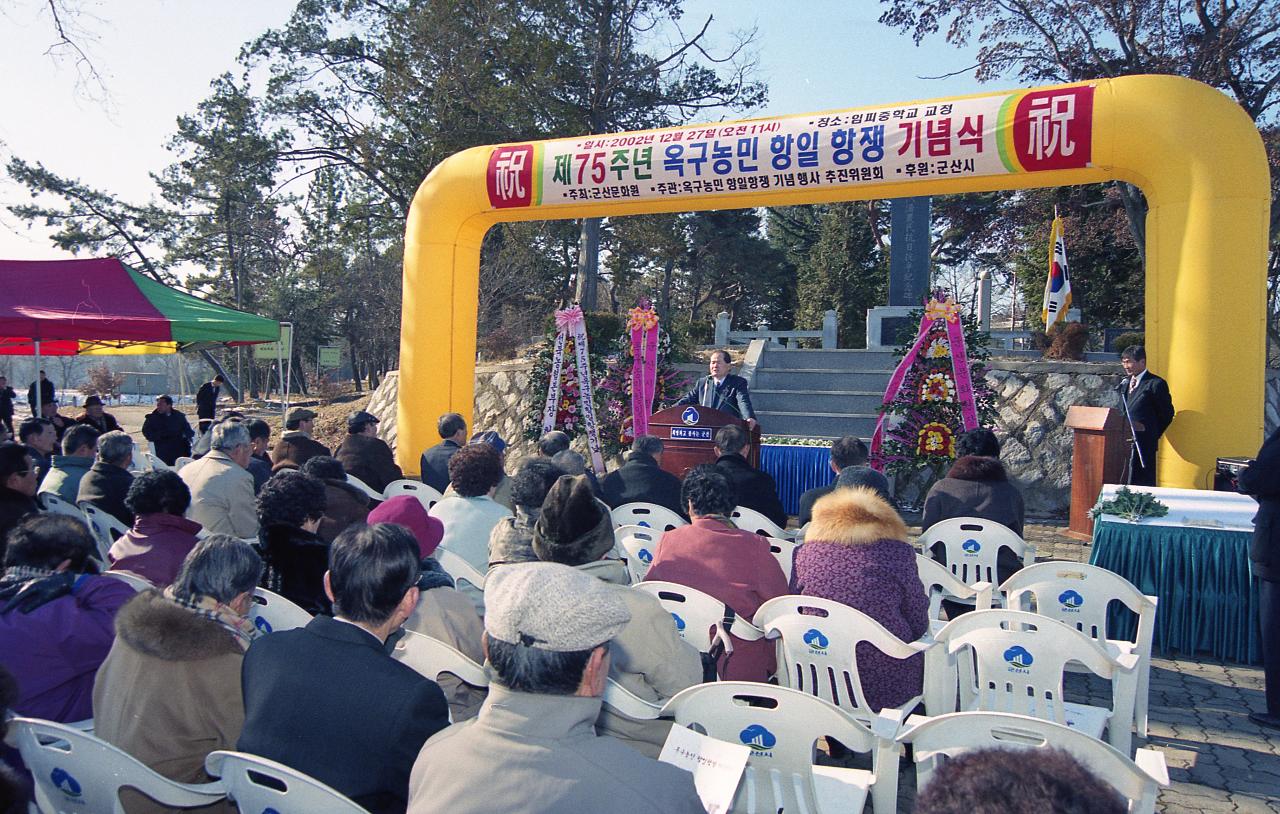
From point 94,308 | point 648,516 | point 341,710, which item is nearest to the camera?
point 341,710

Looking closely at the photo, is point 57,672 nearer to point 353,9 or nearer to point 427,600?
point 427,600

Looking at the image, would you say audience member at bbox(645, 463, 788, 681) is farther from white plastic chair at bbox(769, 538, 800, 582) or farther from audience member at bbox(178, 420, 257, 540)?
audience member at bbox(178, 420, 257, 540)

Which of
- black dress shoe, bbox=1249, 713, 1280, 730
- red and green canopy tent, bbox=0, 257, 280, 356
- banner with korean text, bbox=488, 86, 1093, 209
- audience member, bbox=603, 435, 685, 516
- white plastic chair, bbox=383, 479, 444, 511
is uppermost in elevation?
banner with korean text, bbox=488, 86, 1093, 209

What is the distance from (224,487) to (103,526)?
86 cm

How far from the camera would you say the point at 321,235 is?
24.6 metres

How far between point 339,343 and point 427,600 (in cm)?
2766

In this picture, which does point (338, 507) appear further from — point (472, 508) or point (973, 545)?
point (973, 545)

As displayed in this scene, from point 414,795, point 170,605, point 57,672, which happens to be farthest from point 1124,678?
point 57,672

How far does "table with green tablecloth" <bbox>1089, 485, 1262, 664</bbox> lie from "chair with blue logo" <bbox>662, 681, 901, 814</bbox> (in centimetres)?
339

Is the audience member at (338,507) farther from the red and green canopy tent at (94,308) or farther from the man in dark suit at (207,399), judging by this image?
the man in dark suit at (207,399)

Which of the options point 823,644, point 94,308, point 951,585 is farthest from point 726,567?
point 94,308

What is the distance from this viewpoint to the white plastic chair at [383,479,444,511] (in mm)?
6277

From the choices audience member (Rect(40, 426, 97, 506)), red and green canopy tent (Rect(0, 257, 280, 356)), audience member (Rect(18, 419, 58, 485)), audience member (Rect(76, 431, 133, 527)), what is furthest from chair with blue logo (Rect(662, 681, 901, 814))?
red and green canopy tent (Rect(0, 257, 280, 356))

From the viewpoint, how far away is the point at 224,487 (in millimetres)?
5055
